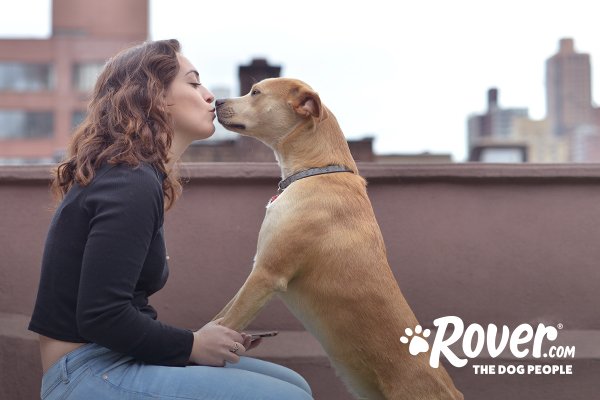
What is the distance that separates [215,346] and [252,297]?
289mm

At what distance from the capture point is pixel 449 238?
138 inches

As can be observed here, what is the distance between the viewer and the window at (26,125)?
4731 centimetres

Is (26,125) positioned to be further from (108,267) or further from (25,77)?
(108,267)

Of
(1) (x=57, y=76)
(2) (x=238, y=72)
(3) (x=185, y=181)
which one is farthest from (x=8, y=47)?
(3) (x=185, y=181)

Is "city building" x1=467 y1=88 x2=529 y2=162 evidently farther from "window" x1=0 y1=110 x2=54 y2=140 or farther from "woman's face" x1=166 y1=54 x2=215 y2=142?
"window" x1=0 y1=110 x2=54 y2=140

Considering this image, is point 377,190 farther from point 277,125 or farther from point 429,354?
point 429,354

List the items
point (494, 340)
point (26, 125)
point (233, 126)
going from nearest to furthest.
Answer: point (233, 126) → point (494, 340) → point (26, 125)

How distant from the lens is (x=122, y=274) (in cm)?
186

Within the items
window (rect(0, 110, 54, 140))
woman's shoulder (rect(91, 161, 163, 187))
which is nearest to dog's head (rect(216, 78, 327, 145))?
woman's shoulder (rect(91, 161, 163, 187))

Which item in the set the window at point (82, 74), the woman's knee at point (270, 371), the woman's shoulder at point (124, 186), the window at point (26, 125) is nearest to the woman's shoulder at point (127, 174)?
the woman's shoulder at point (124, 186)

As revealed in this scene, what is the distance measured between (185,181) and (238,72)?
11.8m

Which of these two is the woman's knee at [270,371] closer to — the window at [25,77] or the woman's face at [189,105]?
the woman's face at [189,105]

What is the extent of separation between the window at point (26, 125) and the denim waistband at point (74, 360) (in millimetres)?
47820

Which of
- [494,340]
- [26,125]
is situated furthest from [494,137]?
[26,125]
